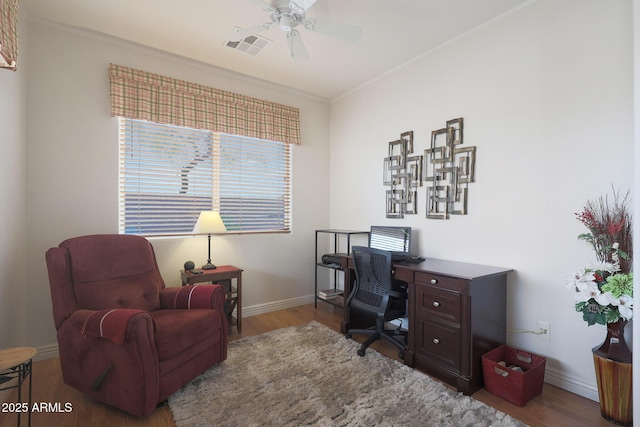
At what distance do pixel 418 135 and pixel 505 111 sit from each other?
79 centimetres

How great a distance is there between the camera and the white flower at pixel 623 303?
5.27 ft

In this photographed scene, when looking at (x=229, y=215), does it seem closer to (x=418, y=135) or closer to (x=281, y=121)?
(x=281, y=121)

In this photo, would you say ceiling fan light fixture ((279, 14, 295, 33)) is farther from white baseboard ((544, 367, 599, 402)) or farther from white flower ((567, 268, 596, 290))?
white baseboard ((544, 367, 599, 402))

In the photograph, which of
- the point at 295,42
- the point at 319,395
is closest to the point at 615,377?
the point at 319,395

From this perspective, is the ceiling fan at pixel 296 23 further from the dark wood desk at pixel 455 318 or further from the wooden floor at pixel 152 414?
the wooden floor at pixel 152 414

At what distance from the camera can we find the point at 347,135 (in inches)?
154

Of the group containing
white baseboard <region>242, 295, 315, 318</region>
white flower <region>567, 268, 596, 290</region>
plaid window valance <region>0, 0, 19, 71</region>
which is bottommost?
white baseboard <region>242, 295, 315, 318</region>

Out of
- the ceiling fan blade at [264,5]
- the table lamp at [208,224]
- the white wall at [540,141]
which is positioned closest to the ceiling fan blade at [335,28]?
the ceiling fan blade at [264,5]

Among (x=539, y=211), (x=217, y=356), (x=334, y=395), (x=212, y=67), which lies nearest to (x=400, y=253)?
(x=539, y=211)

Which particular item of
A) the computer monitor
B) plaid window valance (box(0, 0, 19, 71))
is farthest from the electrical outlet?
plaid window valance (box(0, 0, 19, 71))

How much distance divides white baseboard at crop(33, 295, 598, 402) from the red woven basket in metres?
0.17

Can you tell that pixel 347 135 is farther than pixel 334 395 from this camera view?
Yes

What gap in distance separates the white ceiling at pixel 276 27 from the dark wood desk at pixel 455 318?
1955 millimetres

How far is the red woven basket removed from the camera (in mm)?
1875
